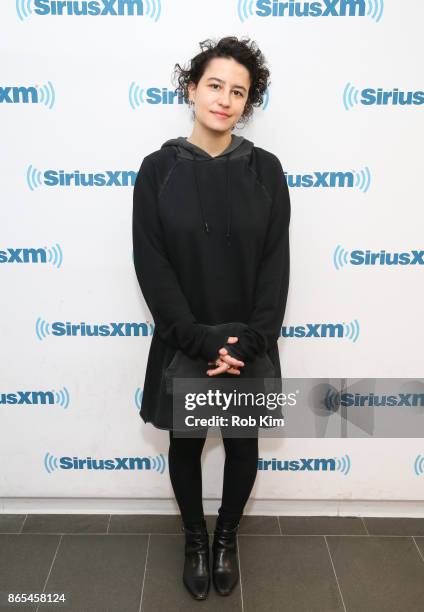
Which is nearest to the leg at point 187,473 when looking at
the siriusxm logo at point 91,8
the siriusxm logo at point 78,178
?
the siriusxm logo at point 78,178

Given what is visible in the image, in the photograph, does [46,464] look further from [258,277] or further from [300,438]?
[258,277]

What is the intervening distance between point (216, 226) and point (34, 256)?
698 millimetres

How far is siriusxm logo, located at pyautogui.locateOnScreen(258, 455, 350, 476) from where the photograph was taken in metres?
2.16

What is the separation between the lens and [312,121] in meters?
1.79

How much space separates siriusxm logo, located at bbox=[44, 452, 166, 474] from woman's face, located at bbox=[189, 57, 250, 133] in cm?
125

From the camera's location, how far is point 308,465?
7.11ft

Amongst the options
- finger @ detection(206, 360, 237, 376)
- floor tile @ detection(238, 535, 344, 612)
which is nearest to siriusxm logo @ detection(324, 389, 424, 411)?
floor tile @ detection(238, 535, 344, 612)

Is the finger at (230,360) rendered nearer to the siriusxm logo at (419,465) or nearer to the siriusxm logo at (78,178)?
the siriusxm logo at (78,178)

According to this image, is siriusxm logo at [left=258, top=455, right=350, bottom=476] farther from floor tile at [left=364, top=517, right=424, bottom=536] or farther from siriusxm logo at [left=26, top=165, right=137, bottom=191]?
siriusxm logo at [left=26, top=165, right=137, bottom=191]

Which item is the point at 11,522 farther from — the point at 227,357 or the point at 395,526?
the point at 395,526

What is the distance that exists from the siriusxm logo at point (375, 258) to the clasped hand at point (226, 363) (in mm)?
540

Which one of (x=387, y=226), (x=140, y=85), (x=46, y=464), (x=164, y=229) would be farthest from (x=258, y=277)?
(x=46, y=464)

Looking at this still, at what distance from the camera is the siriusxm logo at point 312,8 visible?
1.69m

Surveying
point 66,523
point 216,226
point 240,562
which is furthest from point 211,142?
point 66,523
